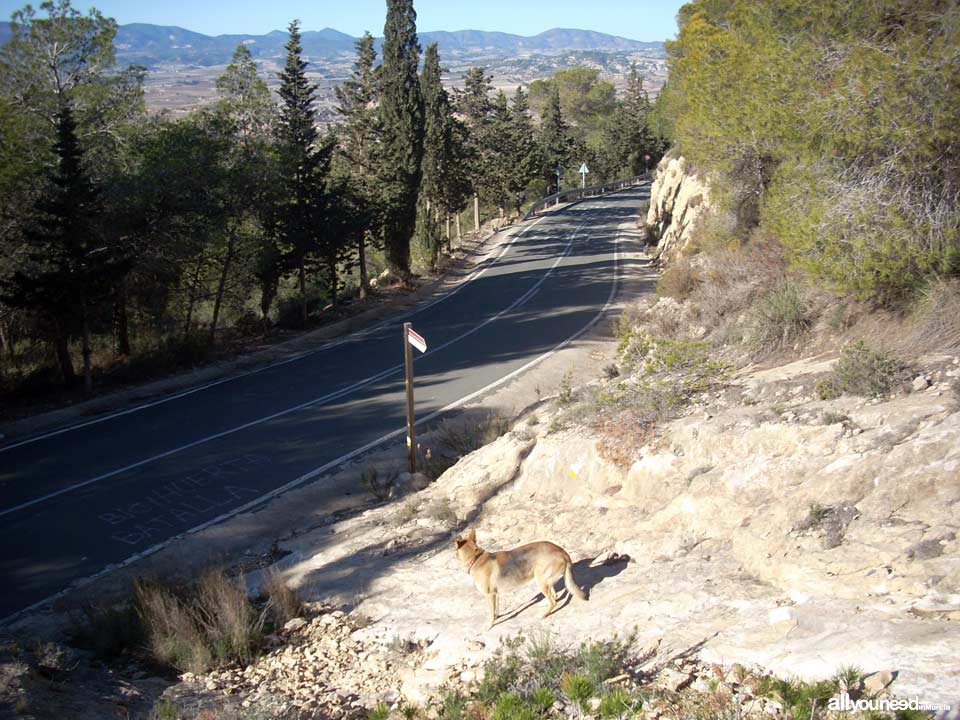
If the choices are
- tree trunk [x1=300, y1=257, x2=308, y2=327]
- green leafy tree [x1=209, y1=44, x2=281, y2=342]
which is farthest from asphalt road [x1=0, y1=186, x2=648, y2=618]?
green leafy tree [x1=209, y1=44, x2=281, y2=342]

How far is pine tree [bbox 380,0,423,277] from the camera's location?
3344 centimetres

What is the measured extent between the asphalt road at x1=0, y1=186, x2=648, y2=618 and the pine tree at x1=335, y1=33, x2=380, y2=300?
588cm

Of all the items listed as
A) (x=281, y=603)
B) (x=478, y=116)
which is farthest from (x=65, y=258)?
(x=478, y=116)

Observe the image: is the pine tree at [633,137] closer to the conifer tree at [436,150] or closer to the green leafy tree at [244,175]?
the conifer tree at [436,150]

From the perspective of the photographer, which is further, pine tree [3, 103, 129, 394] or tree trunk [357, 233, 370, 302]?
tree trunk [357, 233, 370, 302]

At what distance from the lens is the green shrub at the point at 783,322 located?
11.0 m

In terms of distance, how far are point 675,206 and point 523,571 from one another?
97.6 feet

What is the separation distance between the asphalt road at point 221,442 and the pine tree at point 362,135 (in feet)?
19.3

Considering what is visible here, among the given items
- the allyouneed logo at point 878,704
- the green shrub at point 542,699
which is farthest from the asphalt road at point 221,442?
the allyouneed logo at point 878,704

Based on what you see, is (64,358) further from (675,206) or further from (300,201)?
(675,206)

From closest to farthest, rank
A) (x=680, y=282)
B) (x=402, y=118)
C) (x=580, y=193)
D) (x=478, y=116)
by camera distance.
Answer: (x=680, y=282) → (x=402, y=118) → (x=478, y=116) → (x=580, y=193)

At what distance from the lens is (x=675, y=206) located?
3409 cm

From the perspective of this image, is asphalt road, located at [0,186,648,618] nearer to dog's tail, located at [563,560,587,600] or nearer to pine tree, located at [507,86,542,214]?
dog's tail, located at [563,560,587,600]

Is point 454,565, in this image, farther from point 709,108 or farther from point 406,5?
point 406,5
